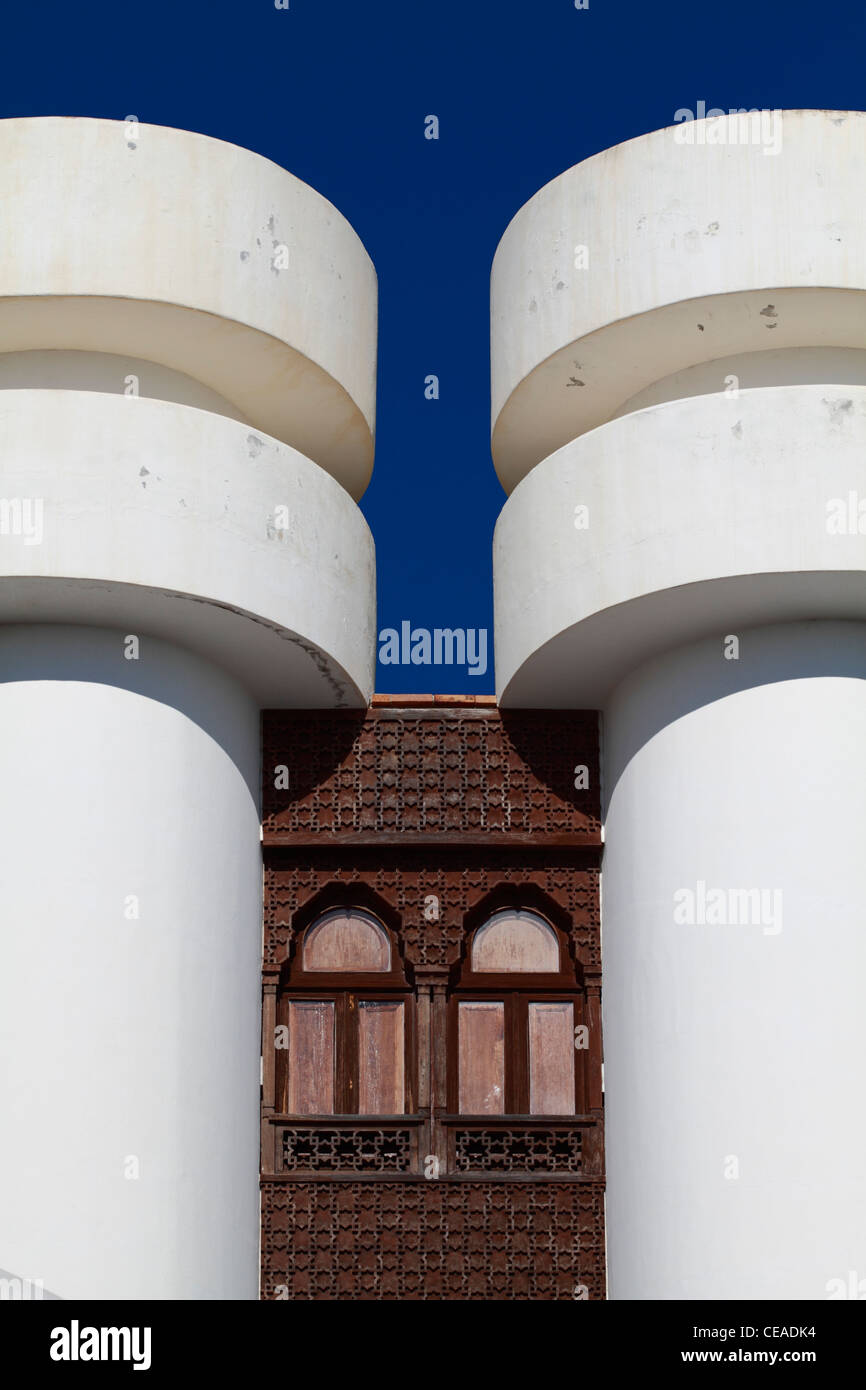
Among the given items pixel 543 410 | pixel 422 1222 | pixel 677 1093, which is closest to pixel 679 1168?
pixel 677 1093

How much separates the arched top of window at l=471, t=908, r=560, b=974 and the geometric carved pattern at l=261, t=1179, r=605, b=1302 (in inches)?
54.0

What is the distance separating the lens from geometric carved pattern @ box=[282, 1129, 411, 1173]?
35.9 ft

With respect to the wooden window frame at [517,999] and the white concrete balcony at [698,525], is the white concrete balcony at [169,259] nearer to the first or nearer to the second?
the white concrete balcony at [698,525]

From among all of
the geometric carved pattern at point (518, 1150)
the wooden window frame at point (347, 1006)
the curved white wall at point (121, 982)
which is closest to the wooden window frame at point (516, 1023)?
the geometric carved pattern at point (518, 1150)

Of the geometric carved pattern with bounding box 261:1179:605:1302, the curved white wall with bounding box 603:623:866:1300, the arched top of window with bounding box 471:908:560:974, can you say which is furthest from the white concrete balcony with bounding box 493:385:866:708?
the geometric carved pattern with bounding box 261:1179:605:1302

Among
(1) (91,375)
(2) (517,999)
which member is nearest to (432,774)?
(2) (517,999)

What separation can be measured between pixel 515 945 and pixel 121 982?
281cm

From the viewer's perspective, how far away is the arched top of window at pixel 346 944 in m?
11.4

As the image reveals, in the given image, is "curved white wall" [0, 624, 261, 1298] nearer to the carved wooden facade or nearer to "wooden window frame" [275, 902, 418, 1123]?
"wooden window frame" [275, 902, 418, 1123]

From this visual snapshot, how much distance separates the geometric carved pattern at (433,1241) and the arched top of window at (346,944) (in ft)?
4.52

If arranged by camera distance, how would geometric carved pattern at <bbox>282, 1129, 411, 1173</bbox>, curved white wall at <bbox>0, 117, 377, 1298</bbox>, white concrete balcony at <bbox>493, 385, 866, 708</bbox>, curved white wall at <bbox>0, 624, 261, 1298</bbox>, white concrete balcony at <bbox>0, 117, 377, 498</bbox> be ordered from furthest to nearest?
geometric carved pattern at <bbox>282, 1129, 411, 1173</bbox>
white concrete balcony at <bbox>0, 117, 377, 498</bbox>
white concrete balcony at <bbox>493, 385, 866, 708</bbox>
curved white wall at <bbox>0, 117, 377, 1298</bbox>
curved white wall at <bbox>0, 624, 261, 1298</bbox>

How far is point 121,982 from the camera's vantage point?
9844mm

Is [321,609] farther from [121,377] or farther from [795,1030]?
[795,1030]

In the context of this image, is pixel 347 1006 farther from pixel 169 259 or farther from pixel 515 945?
pixel 169 259
